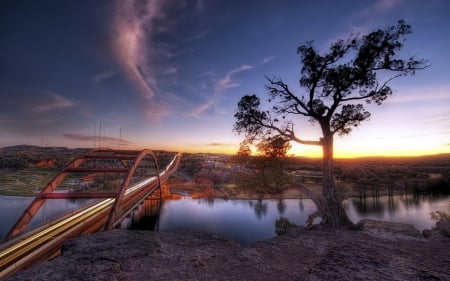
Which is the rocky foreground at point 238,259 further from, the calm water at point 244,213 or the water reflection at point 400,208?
the water reflection at point 400,208

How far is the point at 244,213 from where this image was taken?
166ft

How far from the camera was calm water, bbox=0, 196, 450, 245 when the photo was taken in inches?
1590

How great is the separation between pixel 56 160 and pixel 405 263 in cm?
16994

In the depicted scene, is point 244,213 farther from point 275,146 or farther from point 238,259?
point 238,259

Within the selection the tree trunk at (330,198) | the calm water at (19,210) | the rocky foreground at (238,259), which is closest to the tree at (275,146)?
the tree trunk at (330,198)

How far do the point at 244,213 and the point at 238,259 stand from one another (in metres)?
45.8

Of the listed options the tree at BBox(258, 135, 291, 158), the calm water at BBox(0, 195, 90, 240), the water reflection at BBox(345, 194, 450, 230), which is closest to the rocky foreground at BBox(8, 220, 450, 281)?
the tree at BBox(258, 135, 291, 158)

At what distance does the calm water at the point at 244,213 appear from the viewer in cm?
4038

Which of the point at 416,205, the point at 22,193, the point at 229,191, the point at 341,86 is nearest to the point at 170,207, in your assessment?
the point at 229,191

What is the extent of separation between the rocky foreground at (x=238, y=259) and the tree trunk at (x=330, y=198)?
275 centimetres

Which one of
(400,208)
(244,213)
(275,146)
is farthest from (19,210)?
(400,208)

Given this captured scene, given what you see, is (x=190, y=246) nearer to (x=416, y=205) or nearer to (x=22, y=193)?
(x=416, y=205)

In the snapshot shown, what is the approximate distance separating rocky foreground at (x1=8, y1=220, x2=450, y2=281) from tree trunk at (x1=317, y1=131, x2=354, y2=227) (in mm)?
2751

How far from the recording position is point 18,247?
13.9m
